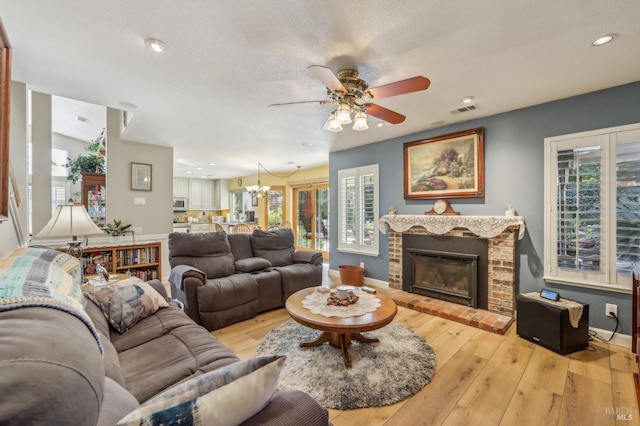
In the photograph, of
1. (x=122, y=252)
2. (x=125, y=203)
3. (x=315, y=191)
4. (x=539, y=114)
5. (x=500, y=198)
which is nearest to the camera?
(x=539, y=114)

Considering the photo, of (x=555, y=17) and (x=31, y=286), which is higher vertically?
(x=555, y=17)

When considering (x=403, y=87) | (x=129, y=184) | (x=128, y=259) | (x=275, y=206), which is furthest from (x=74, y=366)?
(x=275, y=206)

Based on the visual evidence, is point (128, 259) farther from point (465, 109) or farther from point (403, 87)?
point (465, 109)

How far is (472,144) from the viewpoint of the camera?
349cm

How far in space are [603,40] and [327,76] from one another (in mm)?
1914

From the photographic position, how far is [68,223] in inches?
90.0

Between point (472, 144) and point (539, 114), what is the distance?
70 centimetres

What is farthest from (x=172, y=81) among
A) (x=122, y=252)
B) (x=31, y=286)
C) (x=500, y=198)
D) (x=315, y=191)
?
(x=315, y=191)

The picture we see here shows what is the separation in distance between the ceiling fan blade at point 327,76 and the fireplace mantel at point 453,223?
232 centimetres

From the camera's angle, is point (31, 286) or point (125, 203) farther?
point (125, 203)

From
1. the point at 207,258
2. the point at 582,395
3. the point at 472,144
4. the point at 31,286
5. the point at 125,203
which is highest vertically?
the point at 472,144

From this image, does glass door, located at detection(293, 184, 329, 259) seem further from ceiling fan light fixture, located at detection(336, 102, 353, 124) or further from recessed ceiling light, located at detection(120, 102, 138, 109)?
ceiling fan light fixture, located at detection(336, 102, 353, 124)

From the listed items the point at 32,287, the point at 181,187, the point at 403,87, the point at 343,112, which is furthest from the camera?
the point at 181,187

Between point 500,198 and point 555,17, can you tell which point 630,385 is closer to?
point 500,198
